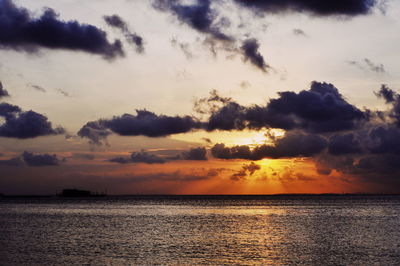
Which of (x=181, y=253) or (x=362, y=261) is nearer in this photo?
(x=362, y=261)

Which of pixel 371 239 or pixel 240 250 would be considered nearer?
pixel 240 250

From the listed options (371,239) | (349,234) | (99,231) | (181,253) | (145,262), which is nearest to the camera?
(145,262)

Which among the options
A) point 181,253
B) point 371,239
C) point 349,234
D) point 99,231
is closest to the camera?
point 181,253

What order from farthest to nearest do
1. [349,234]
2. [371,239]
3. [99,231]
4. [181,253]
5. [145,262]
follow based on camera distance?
1. [99,231]
2. [349,234]
3. [371,239]
4. [181,253]
5. [145,262]

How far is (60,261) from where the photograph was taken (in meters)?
56.3

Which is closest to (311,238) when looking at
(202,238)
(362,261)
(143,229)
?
(202,238)

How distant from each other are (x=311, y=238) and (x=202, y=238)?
17.7m

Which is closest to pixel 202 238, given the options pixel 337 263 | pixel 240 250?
pixel 240 250

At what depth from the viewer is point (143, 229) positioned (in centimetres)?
9806

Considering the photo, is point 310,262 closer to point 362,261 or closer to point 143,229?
point 362,261

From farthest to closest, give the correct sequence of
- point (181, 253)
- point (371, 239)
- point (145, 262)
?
point (371, 239)
point (181, 253)
point (145, 262)

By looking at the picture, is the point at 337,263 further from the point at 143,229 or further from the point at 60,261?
the point at 143,229

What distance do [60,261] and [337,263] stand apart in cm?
3100

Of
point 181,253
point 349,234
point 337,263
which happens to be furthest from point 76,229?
point 337,263
